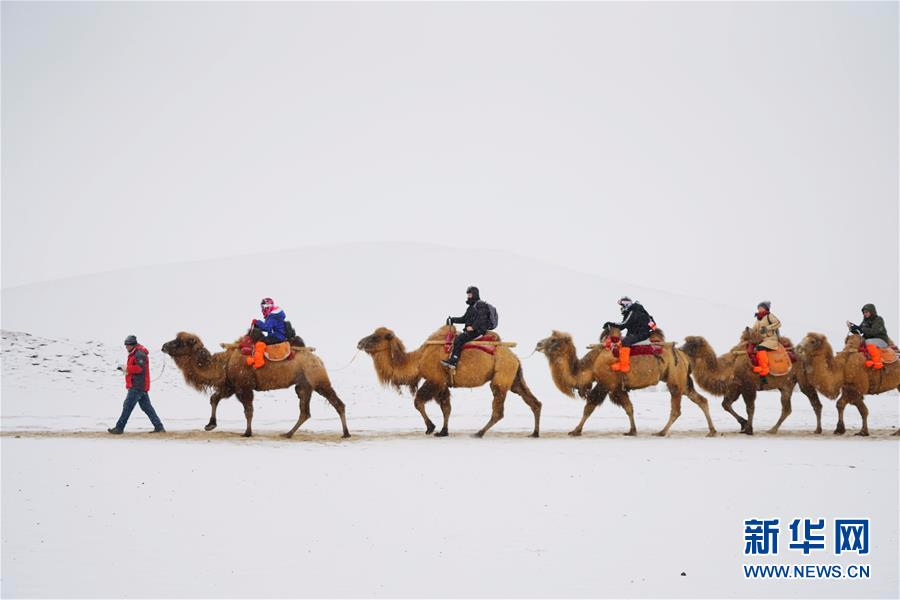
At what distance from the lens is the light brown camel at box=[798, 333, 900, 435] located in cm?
1540

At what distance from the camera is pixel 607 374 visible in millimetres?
15016

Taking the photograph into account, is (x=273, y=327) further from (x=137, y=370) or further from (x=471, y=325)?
(x=471, y=325)

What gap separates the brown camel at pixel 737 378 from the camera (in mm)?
15648

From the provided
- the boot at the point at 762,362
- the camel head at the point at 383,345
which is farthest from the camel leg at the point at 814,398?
the camel head at the point at 383,345

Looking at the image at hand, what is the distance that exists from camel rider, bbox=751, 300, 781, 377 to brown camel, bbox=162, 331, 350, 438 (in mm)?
7212

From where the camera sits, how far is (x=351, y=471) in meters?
10.5

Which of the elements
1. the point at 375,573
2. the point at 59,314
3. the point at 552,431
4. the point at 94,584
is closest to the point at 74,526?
the point at 94,584

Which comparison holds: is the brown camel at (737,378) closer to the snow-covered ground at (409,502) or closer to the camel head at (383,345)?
the snow-covered ground at (409,502)

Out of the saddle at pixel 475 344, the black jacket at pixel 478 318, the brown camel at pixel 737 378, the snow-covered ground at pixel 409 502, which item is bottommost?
the snow-covered ground at pixel 409 502

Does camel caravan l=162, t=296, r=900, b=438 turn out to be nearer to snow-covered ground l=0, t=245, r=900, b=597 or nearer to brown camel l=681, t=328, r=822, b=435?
brown camel l=681, t=328, r=822, b=435

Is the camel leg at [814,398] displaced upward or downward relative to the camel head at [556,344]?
downward

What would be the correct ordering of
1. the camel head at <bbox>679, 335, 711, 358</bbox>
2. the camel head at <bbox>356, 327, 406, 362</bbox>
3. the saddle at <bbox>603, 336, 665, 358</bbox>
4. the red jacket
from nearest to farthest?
the red jacket
the camel head at <bbox>356, 327, 406, 362</bbox>
the saddle at <bbox>603, 336, 665, 358</bbox>
the camel head at <bbox>679, 335, 711, 358</bbox>

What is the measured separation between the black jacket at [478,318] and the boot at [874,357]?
6649mm

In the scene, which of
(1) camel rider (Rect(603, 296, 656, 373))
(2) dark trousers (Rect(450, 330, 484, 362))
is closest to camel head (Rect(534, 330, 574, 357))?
(1) camel rider (Rect(603, 296, 656, 373))
